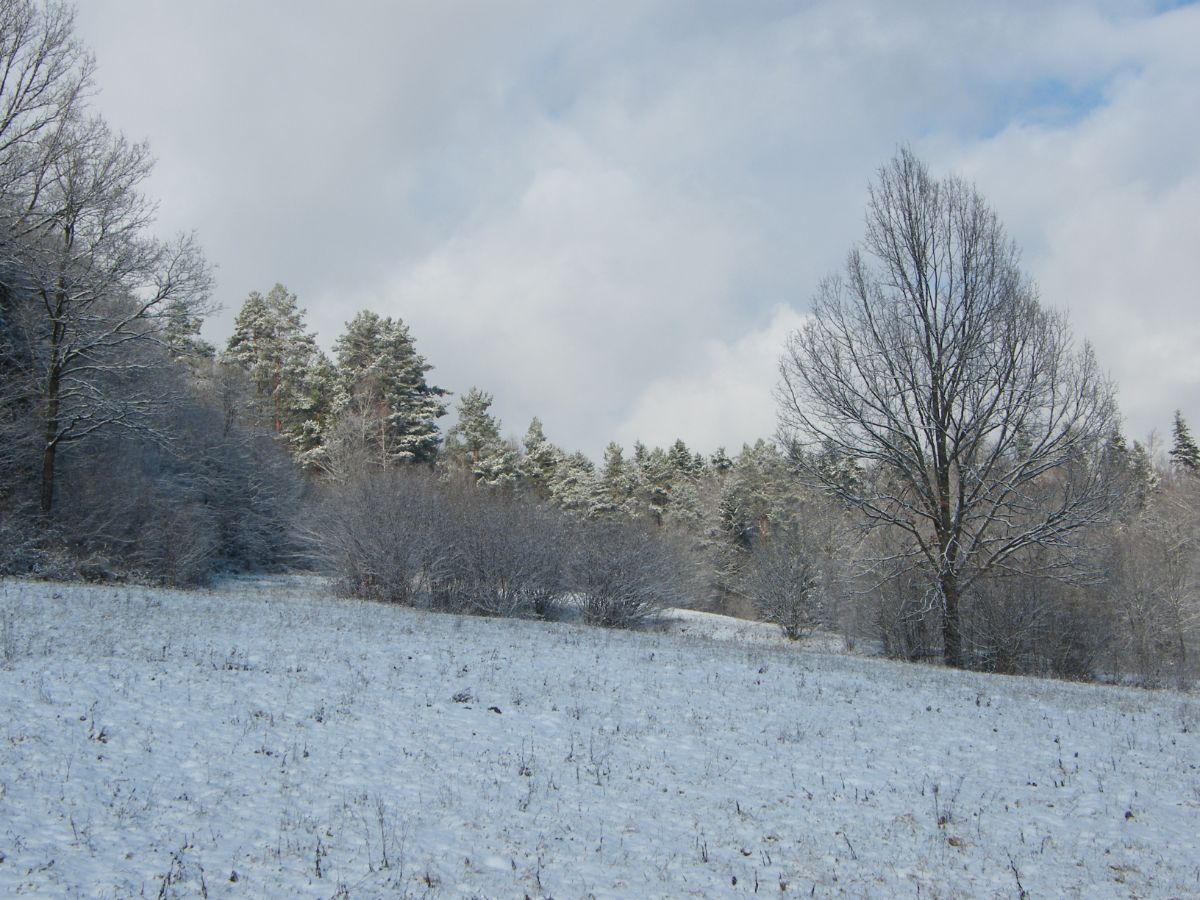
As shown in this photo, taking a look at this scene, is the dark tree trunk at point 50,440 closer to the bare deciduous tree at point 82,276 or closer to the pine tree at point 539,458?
the bare deciduous tree at point 82,276

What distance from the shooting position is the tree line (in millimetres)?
17422

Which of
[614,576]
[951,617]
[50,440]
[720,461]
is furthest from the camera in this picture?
[720,461]

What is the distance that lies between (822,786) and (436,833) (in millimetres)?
3984

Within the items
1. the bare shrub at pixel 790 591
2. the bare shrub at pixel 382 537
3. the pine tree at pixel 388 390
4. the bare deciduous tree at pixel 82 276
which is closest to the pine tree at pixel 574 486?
the pine tree at pixel 388 390

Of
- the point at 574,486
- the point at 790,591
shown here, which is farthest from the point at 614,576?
the point at 574,486

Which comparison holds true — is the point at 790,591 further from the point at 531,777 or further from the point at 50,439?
the point at 50,439

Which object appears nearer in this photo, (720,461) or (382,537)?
(382,537)

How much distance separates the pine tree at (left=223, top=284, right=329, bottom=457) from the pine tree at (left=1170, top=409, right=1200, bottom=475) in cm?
6138

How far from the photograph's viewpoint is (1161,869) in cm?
613

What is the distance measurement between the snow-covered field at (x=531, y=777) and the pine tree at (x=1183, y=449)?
5712 cm

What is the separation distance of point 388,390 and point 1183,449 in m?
60.1

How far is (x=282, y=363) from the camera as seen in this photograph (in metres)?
50.6

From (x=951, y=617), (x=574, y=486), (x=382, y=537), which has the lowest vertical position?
(x=951, y=617)

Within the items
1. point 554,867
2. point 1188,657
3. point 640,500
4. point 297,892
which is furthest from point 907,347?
point 640,500
